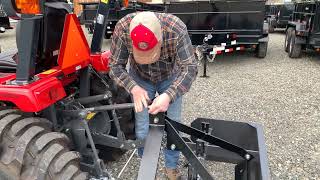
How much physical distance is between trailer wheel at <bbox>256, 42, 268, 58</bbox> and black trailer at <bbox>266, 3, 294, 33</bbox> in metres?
4.99

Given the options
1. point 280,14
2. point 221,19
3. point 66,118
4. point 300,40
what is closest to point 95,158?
point 66,118

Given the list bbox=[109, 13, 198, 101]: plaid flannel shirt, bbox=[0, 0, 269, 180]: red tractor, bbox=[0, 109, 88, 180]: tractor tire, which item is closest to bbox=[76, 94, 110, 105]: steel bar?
bbox=[0, 0, 269, 180]: red tractor

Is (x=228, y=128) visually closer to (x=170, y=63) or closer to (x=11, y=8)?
(x=170, y=63)

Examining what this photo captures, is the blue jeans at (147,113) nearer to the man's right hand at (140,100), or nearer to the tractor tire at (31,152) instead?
the man's right hand at (140,100)

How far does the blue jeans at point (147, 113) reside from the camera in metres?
2.64

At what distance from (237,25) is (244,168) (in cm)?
580

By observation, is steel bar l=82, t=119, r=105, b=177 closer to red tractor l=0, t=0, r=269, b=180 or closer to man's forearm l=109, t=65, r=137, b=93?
red tractor l=0, t=0, r=269, b=180

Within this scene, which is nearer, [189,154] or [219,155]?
[189,154]

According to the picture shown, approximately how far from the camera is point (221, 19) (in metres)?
7.57

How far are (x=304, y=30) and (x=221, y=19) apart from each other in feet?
6.98

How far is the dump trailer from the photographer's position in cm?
751

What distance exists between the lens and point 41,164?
6.21ft

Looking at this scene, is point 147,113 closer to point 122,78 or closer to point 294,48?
point 122,78

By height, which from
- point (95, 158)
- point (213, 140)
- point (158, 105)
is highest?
point (158, 105)
